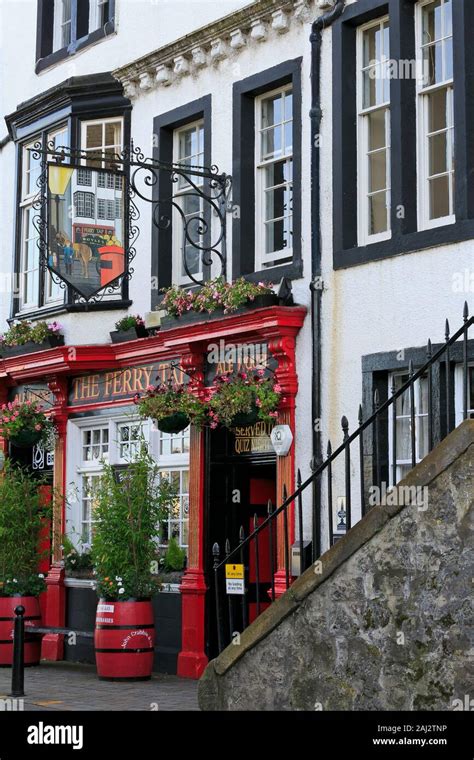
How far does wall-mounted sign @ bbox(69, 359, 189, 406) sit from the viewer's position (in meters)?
16.2

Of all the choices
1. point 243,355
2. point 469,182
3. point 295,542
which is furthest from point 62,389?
point 469,182

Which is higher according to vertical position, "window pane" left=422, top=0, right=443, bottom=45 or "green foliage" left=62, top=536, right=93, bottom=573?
"window pane" left=422, top=0, right=443, bottom=45

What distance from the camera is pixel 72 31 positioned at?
18.8 metres

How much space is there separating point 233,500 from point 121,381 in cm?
241

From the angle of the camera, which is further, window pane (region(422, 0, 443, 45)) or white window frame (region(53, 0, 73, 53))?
white window frame (region(53, 0, 73, 53))

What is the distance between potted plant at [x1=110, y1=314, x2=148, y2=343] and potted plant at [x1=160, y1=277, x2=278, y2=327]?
78 centimetres

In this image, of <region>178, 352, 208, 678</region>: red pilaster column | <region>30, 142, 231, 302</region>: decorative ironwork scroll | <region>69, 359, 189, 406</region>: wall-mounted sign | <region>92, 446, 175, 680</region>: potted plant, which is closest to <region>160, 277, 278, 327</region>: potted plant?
<region>30, 142, 231, 302</region>: decorative ironwork scroll

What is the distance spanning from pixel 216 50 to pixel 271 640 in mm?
8226

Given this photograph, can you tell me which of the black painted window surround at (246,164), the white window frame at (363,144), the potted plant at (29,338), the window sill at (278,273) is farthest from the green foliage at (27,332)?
the white window frame at (363,144)

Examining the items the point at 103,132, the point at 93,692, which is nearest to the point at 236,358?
the point at 93,692

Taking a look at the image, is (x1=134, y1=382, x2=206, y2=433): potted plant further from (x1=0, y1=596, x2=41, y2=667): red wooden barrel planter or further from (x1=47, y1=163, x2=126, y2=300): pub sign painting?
(x1=0, y1=596, x2=41, y2=667): red wooden barrel planter

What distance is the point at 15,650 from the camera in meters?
13.3

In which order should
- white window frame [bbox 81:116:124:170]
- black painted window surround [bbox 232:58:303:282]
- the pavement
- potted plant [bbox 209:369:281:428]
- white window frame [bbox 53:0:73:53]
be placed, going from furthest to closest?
white window frame [bbox 53:0:73:53] → white window frame [bbox 81:116:124:170] → black painted window surround [bbox 232:58:303:282] → potted plant [bbox 209:369:281:428] → the pavement
